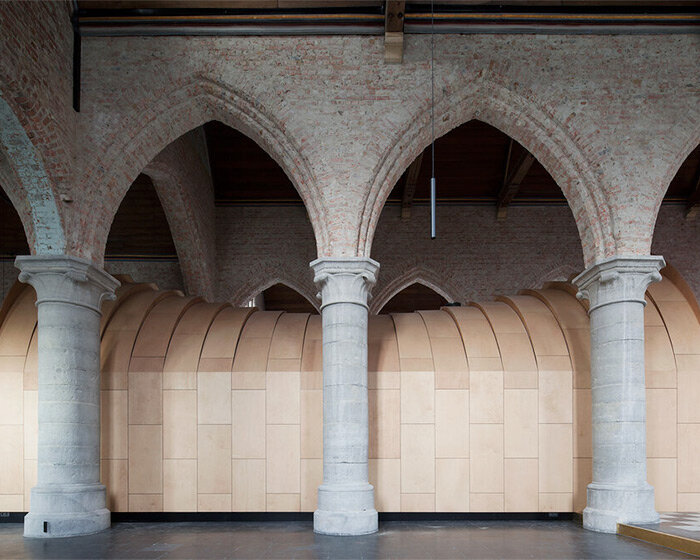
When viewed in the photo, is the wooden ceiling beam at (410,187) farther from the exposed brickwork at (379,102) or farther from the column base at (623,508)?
the column base at (623,508)

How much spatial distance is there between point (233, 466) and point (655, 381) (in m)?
7.27

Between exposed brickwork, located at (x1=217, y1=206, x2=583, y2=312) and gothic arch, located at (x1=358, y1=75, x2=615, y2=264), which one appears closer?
gothic arch, located at (x1=358, y1=75, x2=615, y2=264)

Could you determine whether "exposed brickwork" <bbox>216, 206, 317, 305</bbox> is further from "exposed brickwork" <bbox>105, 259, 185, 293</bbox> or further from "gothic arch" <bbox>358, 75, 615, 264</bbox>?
"gothic arch" <bbox>358, 75, 615, 264</bbox>

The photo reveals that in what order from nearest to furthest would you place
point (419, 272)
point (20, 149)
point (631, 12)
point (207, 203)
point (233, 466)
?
1. point (20, 149)
2. point (631, 12)
3. point (233, 466)
4. point (207, 203)
5. point (419, 272)

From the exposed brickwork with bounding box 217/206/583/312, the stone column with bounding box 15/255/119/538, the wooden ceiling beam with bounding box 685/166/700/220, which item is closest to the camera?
the stone column with bounding box 15/255/119/538

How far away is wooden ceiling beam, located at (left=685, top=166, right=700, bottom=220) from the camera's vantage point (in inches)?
762

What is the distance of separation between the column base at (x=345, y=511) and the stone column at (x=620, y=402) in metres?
3.37

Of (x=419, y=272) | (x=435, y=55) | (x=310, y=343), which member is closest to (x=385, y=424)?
(x=310, y=343)

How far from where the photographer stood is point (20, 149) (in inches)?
436

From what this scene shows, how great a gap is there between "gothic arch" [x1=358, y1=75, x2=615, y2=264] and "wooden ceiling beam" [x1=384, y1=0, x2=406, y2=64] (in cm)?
85

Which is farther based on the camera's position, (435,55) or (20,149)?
(435,55)

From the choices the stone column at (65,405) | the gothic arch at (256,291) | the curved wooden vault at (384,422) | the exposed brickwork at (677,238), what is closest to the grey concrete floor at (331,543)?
the stone column at (65,405)

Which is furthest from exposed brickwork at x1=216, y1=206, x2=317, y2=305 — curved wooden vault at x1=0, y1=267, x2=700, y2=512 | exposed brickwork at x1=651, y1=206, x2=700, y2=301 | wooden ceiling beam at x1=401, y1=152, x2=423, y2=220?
exposed brickwork at x1=651, y1=206, x2=700, y2=301

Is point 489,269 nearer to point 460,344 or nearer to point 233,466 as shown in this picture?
point 460,344
